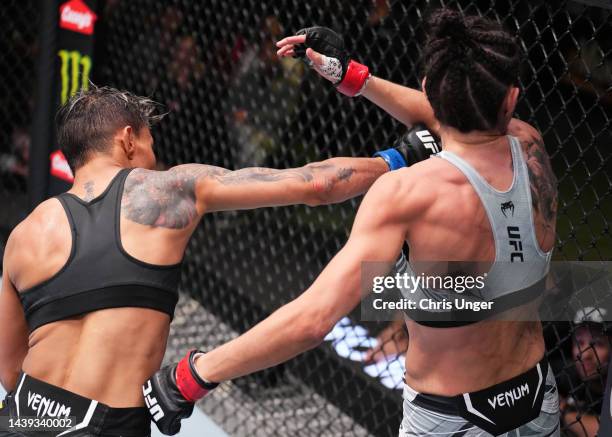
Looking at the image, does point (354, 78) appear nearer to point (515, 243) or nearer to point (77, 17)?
point (515, 243)

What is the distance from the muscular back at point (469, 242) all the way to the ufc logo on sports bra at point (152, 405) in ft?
1.83

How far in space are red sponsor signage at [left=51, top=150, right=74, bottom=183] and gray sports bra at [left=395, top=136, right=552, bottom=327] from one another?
279cm

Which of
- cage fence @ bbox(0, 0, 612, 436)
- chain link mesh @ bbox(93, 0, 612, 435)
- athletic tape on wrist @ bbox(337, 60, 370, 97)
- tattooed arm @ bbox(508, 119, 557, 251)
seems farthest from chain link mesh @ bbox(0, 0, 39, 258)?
tattooed arm @ bbox(508, 119, 557, 251)

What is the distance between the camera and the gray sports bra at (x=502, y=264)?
194 cm

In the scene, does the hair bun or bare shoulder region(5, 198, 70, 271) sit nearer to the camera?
the hair bun

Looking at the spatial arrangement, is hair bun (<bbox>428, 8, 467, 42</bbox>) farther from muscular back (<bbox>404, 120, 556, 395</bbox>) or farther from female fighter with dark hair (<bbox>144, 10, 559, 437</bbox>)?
muscular back (<bbox>404, 120, 556, 395</bbox>)

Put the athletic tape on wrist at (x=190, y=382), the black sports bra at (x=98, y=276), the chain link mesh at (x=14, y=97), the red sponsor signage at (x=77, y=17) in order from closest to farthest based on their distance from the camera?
the athletic tape on wrist at (x=190, y=382) < the black sports bra at (x=98, y=276) < the red sponsor signage at (x=77, y=17) < the chain link mesh at (x=14, y=97)

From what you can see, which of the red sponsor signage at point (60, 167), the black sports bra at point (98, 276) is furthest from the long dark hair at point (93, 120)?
the red sponsor signage at point (60, 167)

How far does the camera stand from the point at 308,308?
188 cm

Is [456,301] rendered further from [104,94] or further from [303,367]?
[303,367]

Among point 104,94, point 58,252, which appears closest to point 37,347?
point 58,252

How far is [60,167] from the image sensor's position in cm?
458

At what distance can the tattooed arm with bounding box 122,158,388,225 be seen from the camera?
2.34 meters

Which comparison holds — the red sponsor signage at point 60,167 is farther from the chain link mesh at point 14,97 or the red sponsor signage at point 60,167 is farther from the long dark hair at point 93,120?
the long dark hair at point 93,120
